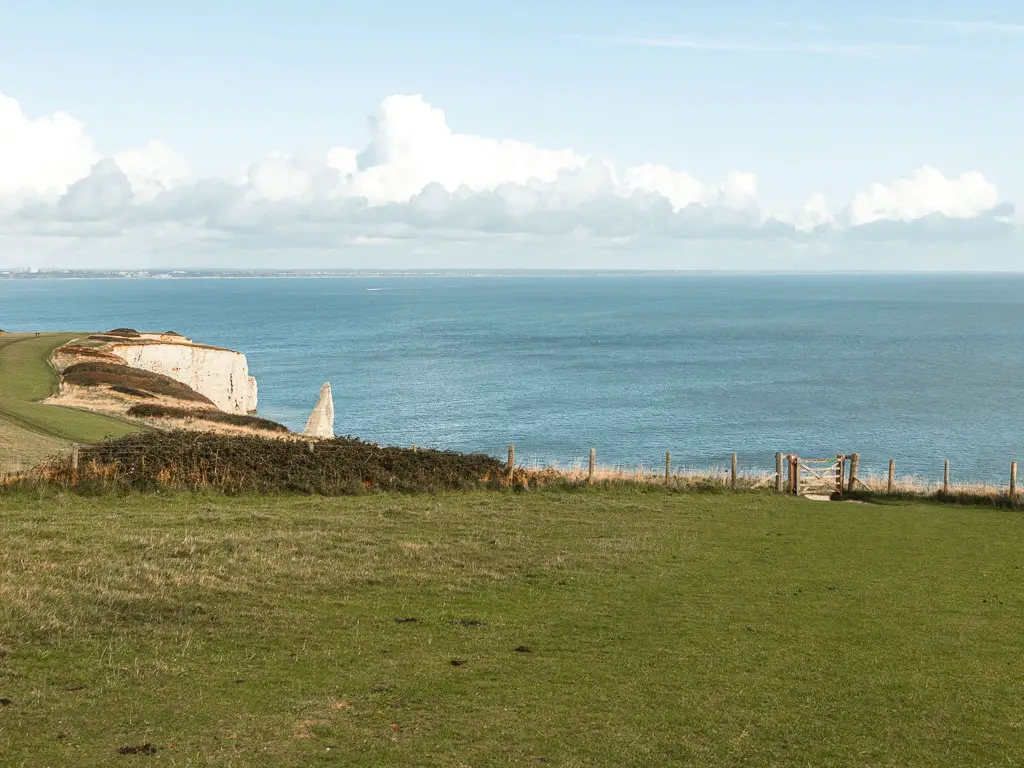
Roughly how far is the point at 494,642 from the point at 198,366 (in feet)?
233

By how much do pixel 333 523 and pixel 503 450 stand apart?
44548 millimetres

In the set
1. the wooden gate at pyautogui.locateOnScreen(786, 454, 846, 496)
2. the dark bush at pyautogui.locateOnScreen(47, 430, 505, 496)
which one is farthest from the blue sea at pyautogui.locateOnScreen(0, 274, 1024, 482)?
the dark bush at pyautogui.locateOnScreen(47, 430, 505, 496)

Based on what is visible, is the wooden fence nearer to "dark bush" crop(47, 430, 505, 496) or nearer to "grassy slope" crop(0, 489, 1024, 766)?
"dark bush" crop(47, 430, 505, 496)

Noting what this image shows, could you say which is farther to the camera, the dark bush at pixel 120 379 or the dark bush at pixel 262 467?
the dark bush at pixel 120 379

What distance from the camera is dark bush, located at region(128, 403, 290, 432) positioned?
50.3 metres

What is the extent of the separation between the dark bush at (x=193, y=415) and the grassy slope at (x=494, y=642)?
24.0 meters

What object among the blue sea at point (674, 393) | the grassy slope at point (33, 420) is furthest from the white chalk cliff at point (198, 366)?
the grassy slope at point (33, 420)

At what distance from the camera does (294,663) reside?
1454 cm

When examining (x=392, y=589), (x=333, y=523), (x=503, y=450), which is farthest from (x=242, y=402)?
(x=392, y=589)

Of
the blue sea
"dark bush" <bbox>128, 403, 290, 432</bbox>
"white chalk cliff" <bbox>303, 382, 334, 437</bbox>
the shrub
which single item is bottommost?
the blue sea

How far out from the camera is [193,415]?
52.7m

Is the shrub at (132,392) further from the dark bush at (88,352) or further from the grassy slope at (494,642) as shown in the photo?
the grassy slope at (494,642)

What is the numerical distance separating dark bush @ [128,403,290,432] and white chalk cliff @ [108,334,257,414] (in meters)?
24.3

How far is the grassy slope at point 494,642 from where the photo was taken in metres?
11.8
